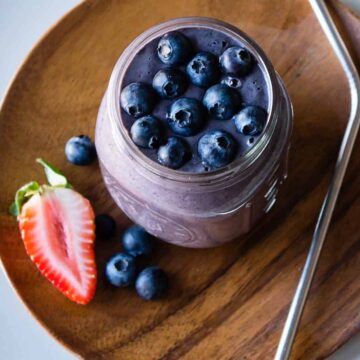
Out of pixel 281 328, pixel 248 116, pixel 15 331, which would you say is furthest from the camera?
pixel 15 331

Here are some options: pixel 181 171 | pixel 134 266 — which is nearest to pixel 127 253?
pixel 134 266

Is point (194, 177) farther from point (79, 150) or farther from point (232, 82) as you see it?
point (79, 150)

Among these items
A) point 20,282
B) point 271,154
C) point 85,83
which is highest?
point 271,154

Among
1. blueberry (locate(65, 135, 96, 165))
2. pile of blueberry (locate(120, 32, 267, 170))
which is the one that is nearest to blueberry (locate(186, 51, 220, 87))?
pile of blueberry (locate(120, 32, 267, 170))

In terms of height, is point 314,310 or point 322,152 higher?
point 322,152

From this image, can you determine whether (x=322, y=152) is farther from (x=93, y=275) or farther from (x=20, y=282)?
(x=20, y=282)

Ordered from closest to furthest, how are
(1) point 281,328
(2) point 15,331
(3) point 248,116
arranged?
(3) point 248,116
(1) point 281,328
(2) point 15,331

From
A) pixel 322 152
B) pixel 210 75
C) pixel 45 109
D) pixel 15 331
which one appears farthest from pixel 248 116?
pixel 15 331

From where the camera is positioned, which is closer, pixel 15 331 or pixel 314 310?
pixel 314 310
